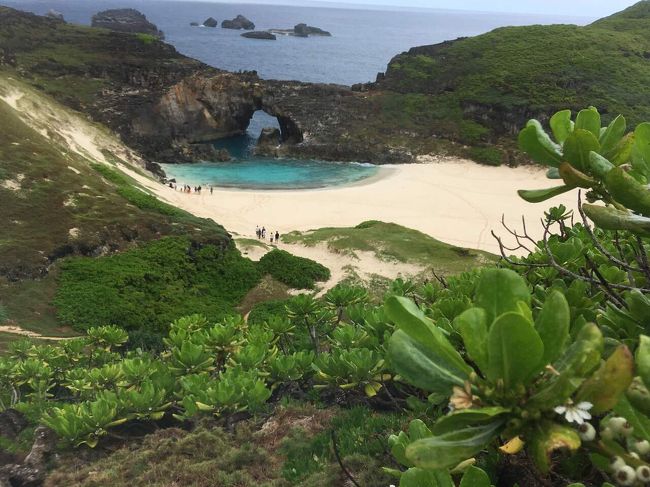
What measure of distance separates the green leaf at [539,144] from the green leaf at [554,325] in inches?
33.9

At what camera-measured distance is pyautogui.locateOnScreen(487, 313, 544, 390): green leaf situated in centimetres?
127

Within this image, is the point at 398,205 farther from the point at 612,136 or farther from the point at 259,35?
the point at 259,35

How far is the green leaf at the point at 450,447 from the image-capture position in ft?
4.48

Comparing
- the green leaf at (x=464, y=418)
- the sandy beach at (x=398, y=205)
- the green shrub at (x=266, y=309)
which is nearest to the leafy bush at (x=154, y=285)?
the green shrub at (x=266, y=309)

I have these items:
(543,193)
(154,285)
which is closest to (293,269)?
(154,285)

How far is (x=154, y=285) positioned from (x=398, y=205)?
26211 mm

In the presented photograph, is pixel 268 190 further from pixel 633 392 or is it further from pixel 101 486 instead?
pixel 633 392

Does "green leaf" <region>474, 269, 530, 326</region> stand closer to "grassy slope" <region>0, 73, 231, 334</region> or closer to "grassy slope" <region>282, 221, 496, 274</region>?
"grassy slope" <region>0, 73, 231, 334</region>

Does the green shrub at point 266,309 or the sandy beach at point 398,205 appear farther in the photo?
the sandy beach at point 398,205

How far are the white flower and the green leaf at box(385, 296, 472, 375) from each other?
288 millimetres

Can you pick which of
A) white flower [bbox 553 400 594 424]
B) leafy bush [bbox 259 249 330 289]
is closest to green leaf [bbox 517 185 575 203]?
white flower [bbox 553 400 594 424]

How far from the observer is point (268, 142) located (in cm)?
5934

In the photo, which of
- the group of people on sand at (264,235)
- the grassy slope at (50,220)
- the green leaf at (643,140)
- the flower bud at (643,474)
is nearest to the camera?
the flower bud at (643,474)

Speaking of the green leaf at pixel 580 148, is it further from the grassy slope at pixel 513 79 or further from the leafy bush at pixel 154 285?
the grassy slope at pixel 513 79
